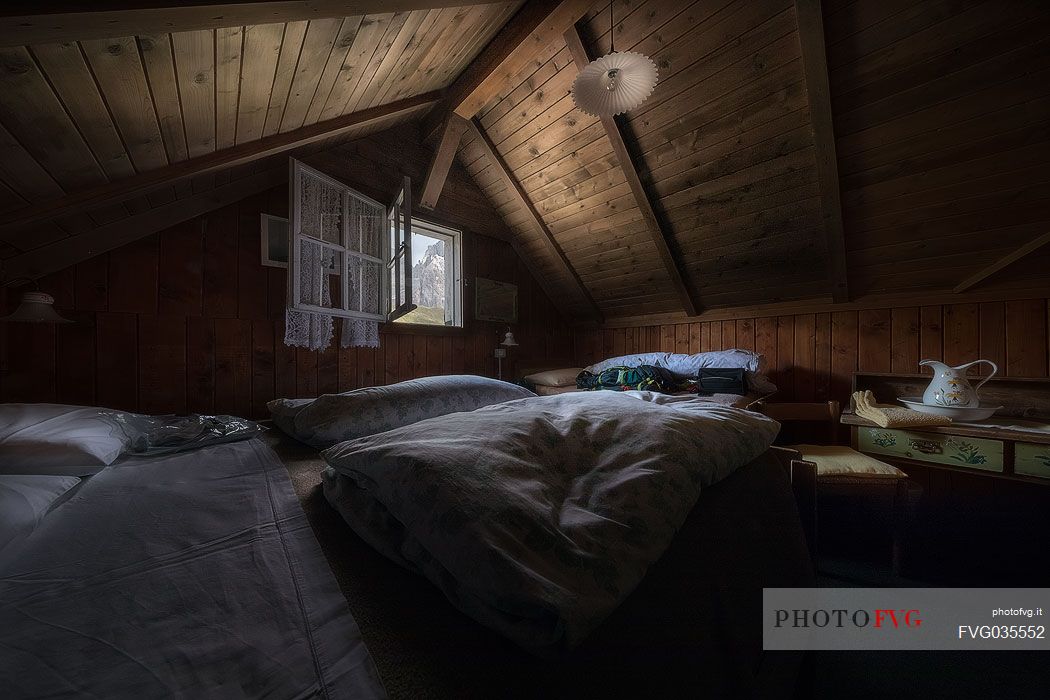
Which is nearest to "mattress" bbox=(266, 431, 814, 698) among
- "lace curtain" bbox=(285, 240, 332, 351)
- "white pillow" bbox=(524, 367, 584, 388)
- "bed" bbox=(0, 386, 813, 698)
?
"bed" bbox=(0, 386, 813, 698)

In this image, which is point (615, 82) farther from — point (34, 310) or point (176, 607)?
point (34, 310)

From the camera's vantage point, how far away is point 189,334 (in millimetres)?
2049

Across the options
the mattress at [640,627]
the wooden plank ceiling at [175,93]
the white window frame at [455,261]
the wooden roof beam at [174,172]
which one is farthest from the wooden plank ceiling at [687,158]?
the mattress at [640,627]

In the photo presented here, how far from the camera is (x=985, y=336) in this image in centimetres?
217

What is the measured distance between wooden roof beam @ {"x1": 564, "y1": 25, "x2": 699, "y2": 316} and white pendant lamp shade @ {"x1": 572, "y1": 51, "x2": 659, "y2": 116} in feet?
2.19

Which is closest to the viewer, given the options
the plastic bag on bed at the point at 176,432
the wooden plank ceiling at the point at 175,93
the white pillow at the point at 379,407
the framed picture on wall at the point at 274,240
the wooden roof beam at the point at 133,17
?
the wooden roof beam at the point at 133,17

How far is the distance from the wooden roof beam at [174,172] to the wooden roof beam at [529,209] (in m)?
0.98

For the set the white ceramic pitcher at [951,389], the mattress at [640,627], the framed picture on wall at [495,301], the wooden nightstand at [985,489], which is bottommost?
the wooden nightstand at [985,489]

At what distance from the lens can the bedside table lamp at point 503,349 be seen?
3295 millimetres

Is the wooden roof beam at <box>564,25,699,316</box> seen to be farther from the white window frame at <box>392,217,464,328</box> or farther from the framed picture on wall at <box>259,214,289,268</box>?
the framed picture on wall at <box>259,214,289,268</box>

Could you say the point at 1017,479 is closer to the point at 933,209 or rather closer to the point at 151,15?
the point at 933,209

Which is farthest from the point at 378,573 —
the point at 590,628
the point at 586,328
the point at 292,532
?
the point at 586,328

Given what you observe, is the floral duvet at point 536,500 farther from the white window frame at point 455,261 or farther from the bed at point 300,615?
the white window frame at point 455,261

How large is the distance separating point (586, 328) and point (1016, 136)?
3.01m
